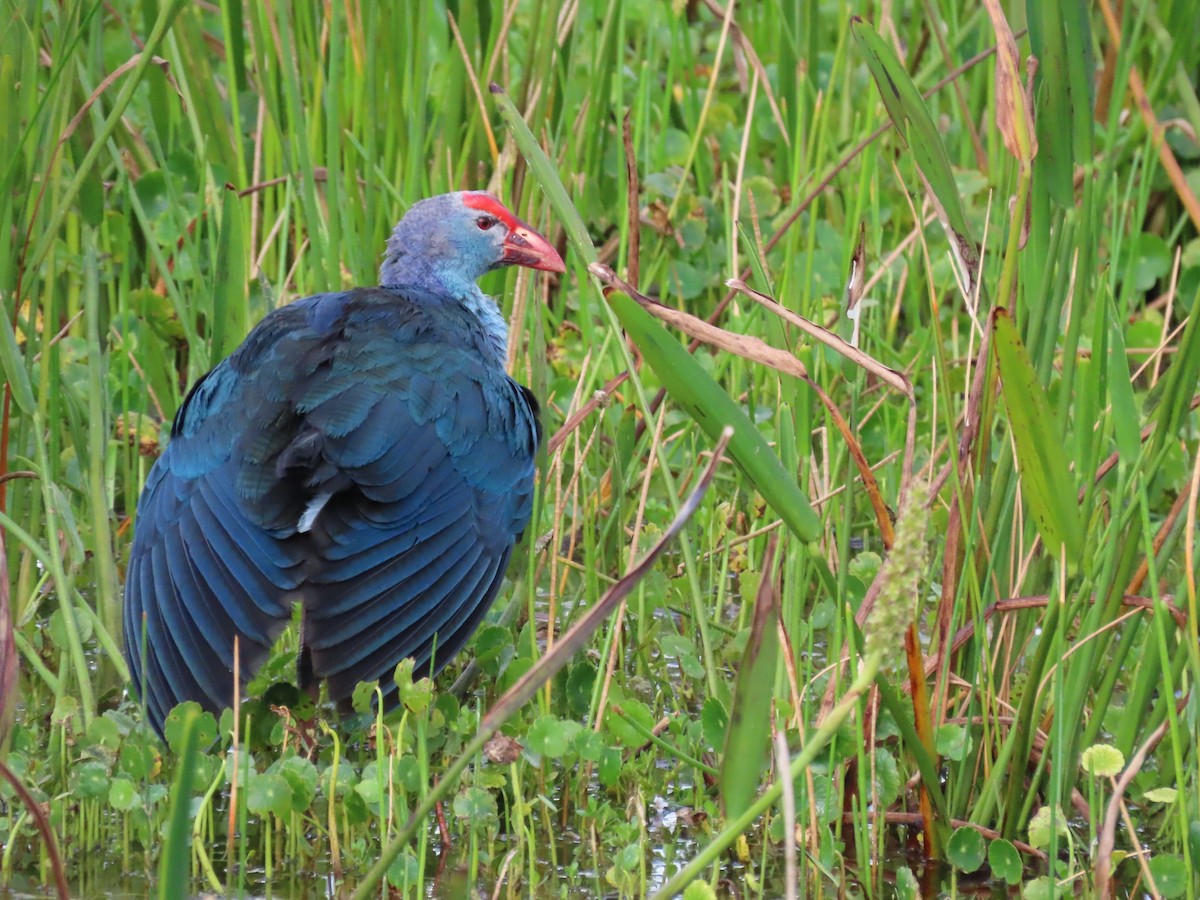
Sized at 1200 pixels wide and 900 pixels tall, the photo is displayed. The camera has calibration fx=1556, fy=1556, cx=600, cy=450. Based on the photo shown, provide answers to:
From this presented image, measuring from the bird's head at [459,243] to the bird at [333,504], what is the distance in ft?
1.15

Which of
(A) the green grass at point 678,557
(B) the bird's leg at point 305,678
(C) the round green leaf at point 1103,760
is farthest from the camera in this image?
(B) the bird's leg at point 305,678

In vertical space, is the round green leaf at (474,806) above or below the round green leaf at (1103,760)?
below

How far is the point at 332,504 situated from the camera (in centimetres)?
238

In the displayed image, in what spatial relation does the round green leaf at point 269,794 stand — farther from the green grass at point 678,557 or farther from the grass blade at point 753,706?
the grass blade at point 753,706

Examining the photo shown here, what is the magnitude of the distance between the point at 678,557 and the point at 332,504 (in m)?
0.91

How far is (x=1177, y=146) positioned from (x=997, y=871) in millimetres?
3075

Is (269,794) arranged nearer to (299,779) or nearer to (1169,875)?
(299,779)

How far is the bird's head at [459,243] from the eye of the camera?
3150mm

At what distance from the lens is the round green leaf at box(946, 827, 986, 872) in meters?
2.04

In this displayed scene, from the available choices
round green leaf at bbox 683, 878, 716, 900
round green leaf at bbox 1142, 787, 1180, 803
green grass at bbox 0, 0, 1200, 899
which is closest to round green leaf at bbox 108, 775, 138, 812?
green grass at bbox 0, 0, 1200, 899

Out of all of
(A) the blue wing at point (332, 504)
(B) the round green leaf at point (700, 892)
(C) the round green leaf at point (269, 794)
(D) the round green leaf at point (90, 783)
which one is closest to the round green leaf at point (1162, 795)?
(B) the round green leaf at point (700, 892)

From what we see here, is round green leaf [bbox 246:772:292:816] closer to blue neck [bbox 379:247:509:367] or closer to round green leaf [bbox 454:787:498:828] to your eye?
round green leaf [bbox 454:787:498:828]

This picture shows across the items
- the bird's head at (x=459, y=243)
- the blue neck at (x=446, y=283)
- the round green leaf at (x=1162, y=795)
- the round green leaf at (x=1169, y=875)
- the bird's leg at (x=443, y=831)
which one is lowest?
the bird's leg at (x=443, y=831)

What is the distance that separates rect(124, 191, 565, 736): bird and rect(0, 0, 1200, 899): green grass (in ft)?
0.30
